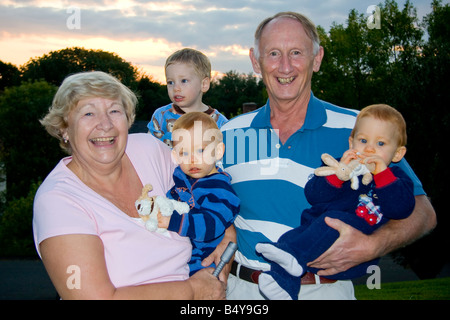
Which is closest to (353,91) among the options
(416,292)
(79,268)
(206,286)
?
(416,292)

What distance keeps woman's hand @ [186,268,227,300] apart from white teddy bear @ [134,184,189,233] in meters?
0.46

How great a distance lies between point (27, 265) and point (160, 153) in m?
17.5

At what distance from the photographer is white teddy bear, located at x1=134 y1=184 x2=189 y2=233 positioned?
8.77 feet

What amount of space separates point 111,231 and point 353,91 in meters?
32.3

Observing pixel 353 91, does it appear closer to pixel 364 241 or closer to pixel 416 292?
pixel 416 292

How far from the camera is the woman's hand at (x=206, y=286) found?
2.82m

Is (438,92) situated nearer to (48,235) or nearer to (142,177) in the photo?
(142,177)

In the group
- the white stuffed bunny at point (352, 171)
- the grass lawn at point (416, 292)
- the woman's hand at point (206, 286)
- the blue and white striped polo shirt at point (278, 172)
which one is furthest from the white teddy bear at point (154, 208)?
the grass lawn at point (416, 292)

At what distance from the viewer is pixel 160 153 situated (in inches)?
130

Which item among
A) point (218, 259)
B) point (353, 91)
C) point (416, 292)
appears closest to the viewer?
point (218, 259)

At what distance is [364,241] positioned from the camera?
2797 millimetres

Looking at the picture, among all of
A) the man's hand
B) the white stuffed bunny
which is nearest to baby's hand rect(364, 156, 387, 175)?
the white stuffed bunny

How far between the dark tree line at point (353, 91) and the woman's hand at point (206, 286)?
1.79 meters

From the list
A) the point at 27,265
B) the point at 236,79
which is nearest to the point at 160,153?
the point at 27,265
